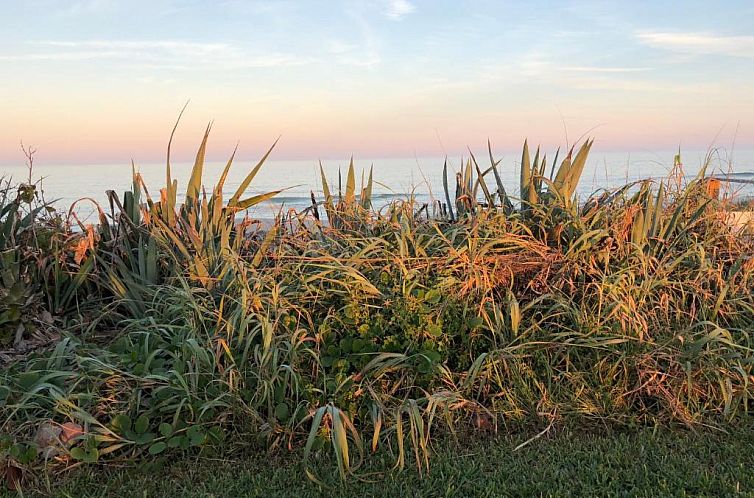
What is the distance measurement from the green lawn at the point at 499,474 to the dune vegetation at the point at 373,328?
0.11 m

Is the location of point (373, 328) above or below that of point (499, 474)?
above

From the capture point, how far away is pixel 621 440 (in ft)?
11.5

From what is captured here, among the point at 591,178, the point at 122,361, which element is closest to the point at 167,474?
the point at 122,361

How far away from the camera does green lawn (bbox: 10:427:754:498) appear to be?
3.07m

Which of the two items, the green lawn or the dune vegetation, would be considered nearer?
the green lawn

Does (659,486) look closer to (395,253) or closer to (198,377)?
(395,253)

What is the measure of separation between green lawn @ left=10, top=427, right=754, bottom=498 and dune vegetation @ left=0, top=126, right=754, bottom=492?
0.11m

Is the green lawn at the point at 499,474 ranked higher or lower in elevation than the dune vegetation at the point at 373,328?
lower

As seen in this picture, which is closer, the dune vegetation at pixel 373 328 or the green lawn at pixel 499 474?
the green lawn at pixel 499 474

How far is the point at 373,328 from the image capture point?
3.80 metres

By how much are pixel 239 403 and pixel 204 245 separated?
1.49 metres

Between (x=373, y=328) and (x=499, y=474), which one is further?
(x=373, y=328)

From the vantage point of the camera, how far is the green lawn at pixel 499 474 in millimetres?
3070

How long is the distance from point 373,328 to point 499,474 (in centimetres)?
106
